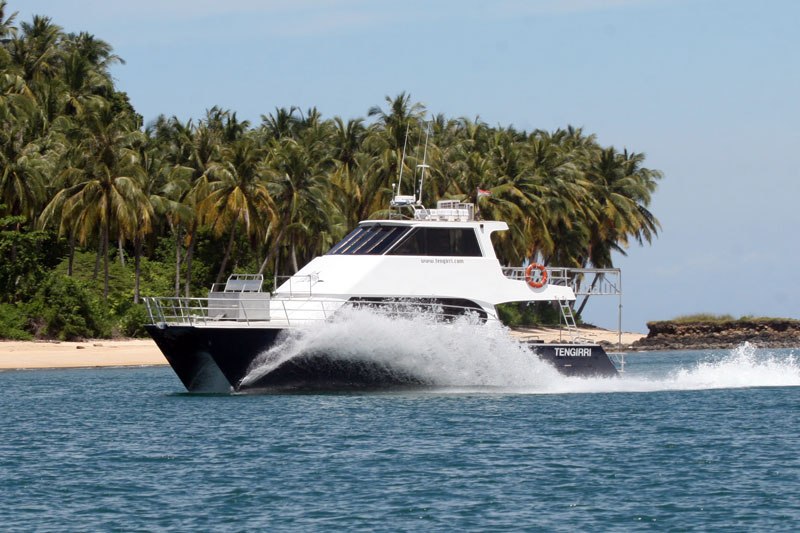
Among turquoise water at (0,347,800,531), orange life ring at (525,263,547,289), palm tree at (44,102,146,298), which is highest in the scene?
palm tree at (44,102,146,298)

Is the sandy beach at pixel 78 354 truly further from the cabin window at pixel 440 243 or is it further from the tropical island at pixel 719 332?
the tropical island at pixel 719 332

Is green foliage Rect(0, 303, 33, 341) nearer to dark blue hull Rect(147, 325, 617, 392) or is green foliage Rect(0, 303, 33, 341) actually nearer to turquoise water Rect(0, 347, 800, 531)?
turquoise water Rect(0, 347, 800, 531)

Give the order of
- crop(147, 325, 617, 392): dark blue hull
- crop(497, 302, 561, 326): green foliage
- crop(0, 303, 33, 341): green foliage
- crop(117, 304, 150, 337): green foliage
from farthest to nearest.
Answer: crop(497, 302, 561, 326): green foliage, crop(117, 304, 150, 337): green foliage, crop(0, 303, 33, 341): green foliage, crop(147, 325, 617, 392): dark blue hull

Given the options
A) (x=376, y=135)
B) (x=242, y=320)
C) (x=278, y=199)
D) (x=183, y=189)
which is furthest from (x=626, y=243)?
(x=242, y=320)

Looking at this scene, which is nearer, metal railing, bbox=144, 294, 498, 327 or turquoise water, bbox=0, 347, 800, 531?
turquoise water, bbox=0, 347, 800, 531

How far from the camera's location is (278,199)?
178ft

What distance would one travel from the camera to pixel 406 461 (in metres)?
17.6

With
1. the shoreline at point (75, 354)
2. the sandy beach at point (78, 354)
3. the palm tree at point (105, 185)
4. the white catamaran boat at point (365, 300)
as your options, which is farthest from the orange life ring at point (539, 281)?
the palm tree at point (105, 185)

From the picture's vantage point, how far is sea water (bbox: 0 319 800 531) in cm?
1408

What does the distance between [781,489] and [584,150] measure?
58.9 m

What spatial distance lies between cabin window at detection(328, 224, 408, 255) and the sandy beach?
13.2 meters

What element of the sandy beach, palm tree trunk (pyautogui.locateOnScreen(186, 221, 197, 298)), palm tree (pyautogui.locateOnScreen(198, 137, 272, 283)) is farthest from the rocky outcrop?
the sandy beach

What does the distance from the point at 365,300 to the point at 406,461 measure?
283 inches

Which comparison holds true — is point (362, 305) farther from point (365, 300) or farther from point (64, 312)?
point (64, 312)
